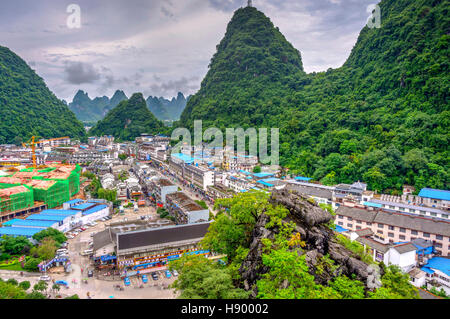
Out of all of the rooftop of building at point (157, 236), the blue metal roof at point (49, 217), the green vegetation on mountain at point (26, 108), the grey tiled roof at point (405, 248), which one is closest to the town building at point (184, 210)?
the rooftop of building at point (157, 236)

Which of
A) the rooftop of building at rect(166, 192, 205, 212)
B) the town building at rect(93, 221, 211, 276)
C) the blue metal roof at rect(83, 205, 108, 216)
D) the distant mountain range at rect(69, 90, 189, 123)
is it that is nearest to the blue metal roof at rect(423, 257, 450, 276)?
the town building at rect(93, 221, 211, 276)

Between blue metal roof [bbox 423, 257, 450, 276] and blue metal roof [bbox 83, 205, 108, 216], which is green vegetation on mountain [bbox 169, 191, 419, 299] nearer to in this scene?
blue metal roof [bbox 423, 257, 450, 276]

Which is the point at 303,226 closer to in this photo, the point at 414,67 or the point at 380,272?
the point at 380,272

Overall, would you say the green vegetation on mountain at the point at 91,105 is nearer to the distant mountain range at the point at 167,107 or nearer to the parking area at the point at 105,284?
the distant mountain range at the point at 167,107

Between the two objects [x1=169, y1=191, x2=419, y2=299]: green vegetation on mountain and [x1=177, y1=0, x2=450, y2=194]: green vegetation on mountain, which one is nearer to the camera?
[x1=169, y1=191, x2=419, y2=299]: green vegetation on mountain

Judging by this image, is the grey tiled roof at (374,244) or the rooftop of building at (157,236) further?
the rooftop of building at (157,236)
